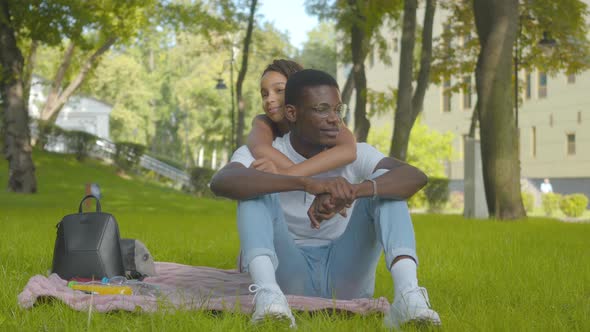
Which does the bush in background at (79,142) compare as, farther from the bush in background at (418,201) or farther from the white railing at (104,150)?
the bush in background at (418,201)

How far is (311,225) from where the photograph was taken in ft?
14.8

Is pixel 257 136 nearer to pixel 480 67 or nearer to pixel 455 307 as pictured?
pixel 455 307

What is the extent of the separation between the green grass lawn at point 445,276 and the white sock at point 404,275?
241 mm

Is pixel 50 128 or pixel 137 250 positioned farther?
pixel 50 128

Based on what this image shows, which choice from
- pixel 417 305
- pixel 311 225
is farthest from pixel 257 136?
pixel 417 305

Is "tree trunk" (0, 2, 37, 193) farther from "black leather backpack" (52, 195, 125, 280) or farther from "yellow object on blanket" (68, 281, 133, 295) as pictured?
"yellow object on blanket" (68, 281, 133, 295)

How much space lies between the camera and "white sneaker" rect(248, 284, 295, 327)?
12.5ft

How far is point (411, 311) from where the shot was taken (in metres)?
3.81

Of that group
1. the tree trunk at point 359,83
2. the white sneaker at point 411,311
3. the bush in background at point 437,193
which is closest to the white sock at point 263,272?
the white sneaker at point 411,311

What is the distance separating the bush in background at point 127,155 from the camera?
41.3 m

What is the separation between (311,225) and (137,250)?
5.75 ft

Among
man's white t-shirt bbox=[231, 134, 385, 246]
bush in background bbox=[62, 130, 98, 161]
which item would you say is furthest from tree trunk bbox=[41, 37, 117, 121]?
man's white t-shirt bbox=[231, 134, 385, 246]

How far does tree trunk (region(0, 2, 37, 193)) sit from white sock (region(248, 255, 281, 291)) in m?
19.0

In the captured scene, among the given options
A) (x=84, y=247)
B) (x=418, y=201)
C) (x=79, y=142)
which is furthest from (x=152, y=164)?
(x=84, y=247)
